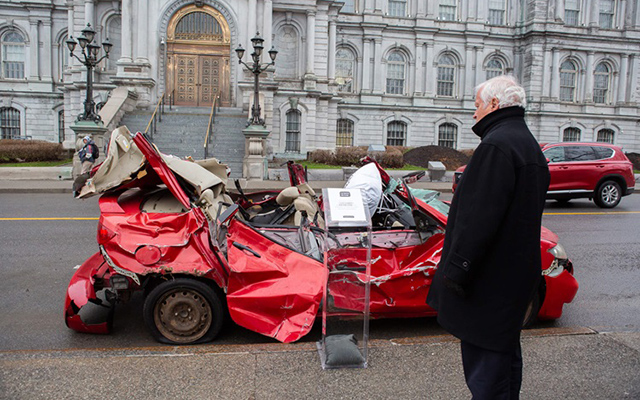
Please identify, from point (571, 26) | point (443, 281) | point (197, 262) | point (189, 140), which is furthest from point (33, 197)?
point (571, 26)

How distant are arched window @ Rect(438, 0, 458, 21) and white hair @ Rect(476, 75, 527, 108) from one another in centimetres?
4064

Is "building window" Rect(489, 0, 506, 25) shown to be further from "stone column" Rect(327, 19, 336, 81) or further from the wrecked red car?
the wrecked red car

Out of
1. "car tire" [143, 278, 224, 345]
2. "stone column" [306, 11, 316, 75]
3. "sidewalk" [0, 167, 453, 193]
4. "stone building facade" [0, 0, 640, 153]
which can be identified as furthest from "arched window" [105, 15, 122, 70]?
"car tire" [143, 278, 224, 345]

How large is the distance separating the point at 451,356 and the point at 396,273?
3.17 ft

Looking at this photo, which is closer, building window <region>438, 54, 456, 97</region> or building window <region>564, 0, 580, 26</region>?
building window <region>438, 54, 456, 97</region>

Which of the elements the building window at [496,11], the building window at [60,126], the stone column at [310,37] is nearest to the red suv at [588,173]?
the stone column at [310,37]

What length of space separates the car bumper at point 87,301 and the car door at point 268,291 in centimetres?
129

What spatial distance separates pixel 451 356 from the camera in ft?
13.1

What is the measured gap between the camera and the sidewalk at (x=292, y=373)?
343 centimetres

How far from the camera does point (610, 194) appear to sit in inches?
578

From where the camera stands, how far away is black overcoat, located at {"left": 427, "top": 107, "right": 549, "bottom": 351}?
2525 mm

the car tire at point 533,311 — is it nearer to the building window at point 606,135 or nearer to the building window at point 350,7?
the building window at point 350,7

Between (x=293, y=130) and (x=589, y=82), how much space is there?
26.8m

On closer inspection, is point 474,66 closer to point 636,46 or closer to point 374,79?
point 374,79
